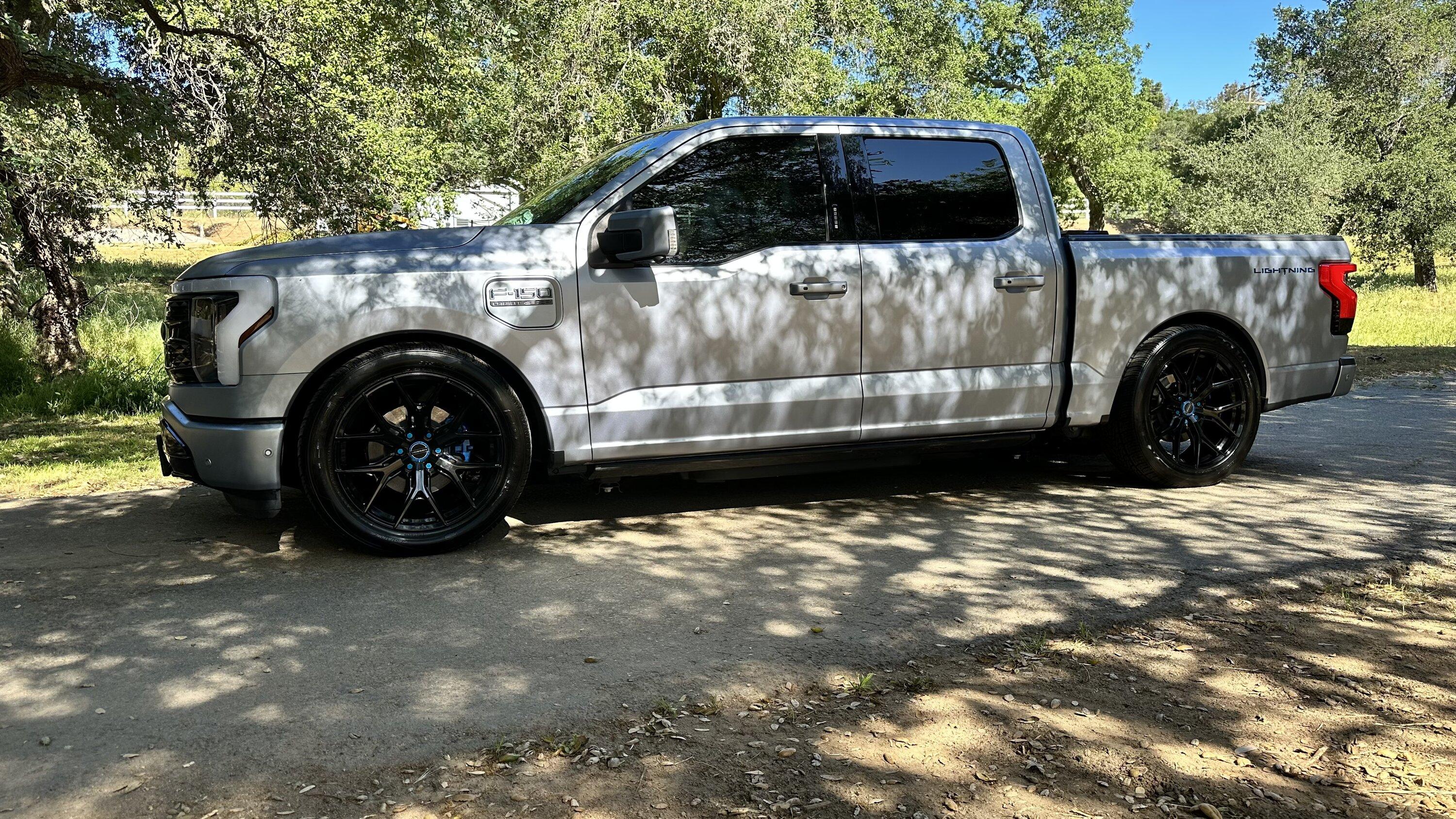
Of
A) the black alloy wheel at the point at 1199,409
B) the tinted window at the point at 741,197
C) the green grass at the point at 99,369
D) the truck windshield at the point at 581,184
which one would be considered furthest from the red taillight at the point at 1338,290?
the green grass at the point at 99,369

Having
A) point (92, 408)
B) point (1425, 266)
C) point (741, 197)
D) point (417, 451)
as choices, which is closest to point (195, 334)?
point (417, 451)

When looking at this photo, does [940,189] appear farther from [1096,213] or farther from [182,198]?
[1096,213]

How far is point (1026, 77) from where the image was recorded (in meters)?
39.4

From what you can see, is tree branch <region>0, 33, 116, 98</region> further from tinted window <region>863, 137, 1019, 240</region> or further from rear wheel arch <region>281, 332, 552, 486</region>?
tinted window <region>863, 137, 1019, 240</region>

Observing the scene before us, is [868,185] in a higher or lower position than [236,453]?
higher

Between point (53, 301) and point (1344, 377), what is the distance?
13506mm

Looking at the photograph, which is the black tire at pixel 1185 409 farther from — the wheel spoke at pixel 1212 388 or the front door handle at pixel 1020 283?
the front door handle at pixel 1020 283

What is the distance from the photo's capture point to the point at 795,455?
549 cm

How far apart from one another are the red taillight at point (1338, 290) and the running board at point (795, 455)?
207 cm

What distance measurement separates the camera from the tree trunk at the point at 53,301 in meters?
13.0

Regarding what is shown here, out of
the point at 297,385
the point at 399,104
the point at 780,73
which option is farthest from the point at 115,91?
the point at 780,73

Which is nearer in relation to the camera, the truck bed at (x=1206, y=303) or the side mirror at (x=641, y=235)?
the side mirror at (x=641, y=235)

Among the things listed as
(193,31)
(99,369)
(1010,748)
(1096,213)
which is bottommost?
(1010,748)

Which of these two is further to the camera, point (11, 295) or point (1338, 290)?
point (11, 295)
